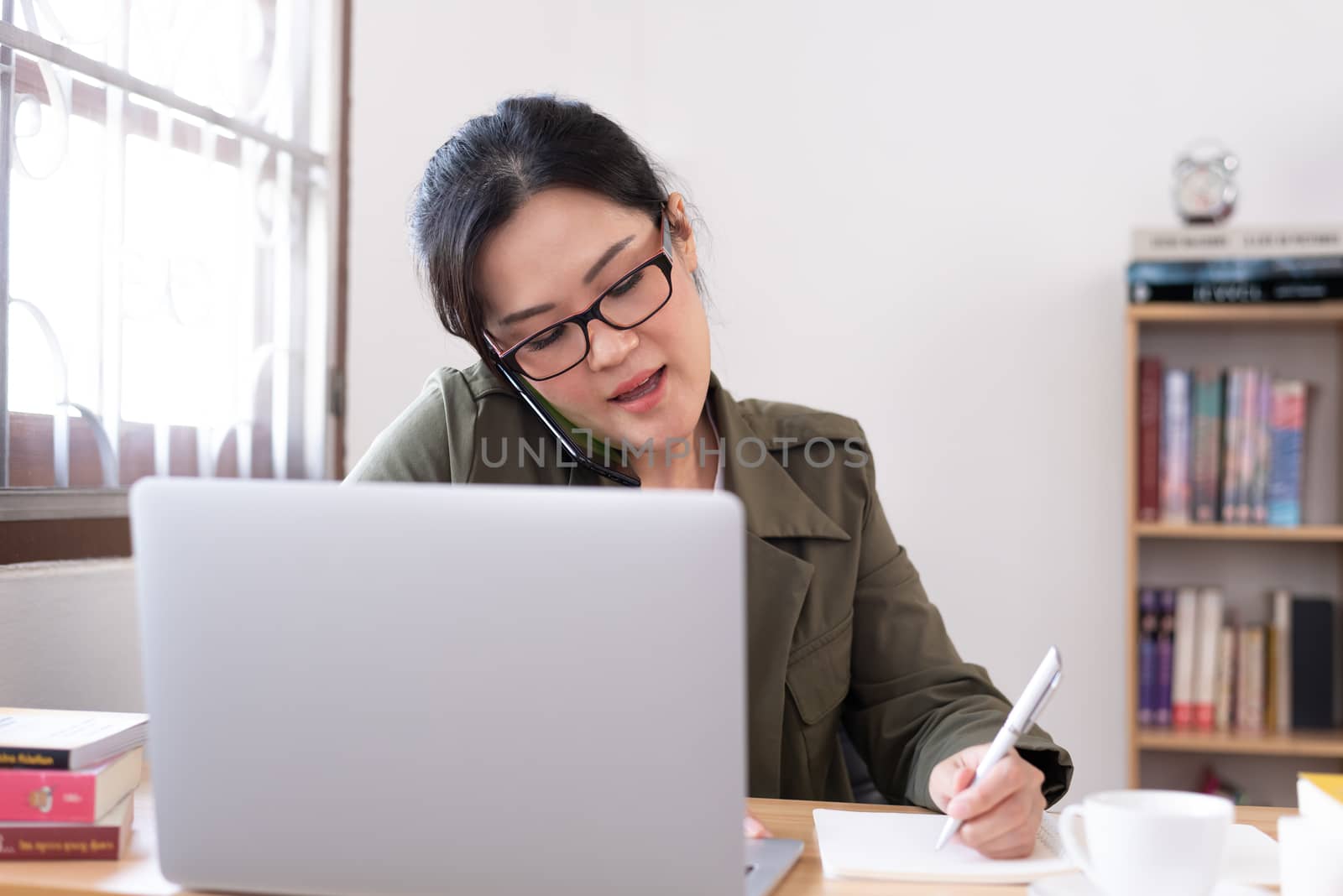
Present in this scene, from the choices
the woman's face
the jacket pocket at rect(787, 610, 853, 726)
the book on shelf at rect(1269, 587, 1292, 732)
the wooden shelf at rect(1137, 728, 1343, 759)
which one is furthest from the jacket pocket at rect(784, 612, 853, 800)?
the book on shelf at rect(1269, 587, 1292, 732)

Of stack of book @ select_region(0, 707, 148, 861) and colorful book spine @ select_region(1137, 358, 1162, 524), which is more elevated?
colorful book spine @ select_region(1137, 358, 1162, 524)

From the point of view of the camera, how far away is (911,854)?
34.1 inches

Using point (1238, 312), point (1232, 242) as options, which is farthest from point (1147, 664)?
point (1232, 242)

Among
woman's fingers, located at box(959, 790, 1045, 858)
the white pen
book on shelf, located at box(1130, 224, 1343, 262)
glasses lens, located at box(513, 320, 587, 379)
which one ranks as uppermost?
book on shelf, located at box(1130, 224, 1343, 262)

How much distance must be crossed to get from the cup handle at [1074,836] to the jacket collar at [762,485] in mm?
609

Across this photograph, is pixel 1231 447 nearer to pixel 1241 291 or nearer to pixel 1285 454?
pixel 1285 454

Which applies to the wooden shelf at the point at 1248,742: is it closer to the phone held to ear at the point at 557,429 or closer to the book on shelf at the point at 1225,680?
the book on shelf at the point at 1225,680

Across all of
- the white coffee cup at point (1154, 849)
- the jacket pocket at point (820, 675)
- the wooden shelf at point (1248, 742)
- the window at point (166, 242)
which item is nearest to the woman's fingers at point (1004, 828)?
the white coffee cup at point (1154, 849)

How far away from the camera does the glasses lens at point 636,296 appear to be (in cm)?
126

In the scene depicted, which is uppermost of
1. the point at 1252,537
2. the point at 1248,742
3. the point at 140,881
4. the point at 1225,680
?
the point at 1252,537

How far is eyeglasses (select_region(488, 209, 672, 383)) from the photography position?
1.26 meters

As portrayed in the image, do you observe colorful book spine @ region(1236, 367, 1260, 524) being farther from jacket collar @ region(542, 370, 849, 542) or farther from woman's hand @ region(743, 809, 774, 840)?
woman's hand @ region(743, 809, 774, 840)

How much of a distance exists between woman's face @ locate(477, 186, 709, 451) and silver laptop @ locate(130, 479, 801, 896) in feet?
1.93

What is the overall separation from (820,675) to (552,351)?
1.60ft
